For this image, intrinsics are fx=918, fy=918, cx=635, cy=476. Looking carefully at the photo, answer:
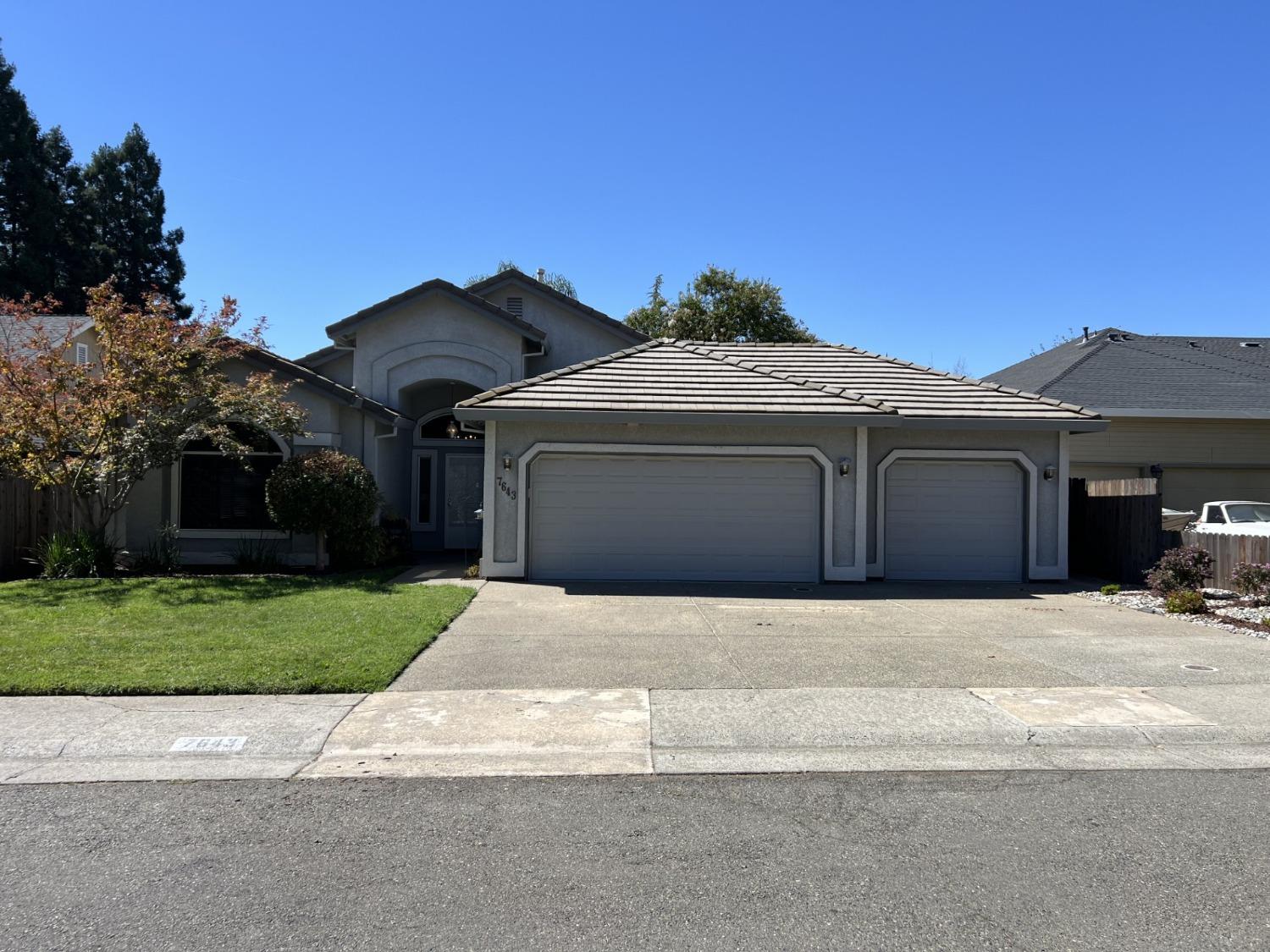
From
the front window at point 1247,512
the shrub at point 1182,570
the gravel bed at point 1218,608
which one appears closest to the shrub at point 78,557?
the gravel bed at point 1218,608

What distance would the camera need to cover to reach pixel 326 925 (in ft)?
12.7

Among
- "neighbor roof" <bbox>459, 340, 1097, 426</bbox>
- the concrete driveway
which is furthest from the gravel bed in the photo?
"neighbor roof" <bbox>459, 340, 1097, 426</bbox>

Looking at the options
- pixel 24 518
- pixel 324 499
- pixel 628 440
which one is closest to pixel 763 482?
pixel 628 440

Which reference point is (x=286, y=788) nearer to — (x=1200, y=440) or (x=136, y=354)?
(x=136, y=354)

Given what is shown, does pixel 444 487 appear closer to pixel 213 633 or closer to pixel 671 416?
pixel 671 416

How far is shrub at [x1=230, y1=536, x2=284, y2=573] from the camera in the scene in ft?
50.1

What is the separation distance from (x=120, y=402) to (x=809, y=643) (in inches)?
409

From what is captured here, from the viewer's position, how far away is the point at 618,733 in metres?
6.51

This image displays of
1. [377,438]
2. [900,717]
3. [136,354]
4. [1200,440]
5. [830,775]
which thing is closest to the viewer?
[830,775]

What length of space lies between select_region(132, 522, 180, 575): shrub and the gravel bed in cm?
1420

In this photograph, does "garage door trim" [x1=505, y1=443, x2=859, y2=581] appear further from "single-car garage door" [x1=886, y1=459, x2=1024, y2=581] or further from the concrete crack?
the concrete crack

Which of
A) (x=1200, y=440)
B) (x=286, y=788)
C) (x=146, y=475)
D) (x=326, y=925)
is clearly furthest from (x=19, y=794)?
(x=1200, y=440)

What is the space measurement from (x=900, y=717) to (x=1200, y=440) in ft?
66.9

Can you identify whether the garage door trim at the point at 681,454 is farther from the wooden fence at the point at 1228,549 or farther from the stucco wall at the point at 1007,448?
the wooden fence at the point at 1228,549
